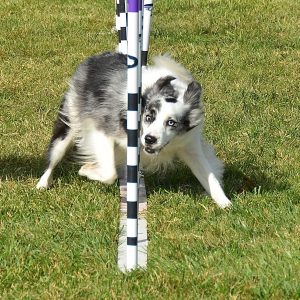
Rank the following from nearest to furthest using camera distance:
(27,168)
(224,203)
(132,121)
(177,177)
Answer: (132,121) → (224,203) → (177,177) → (27,168)

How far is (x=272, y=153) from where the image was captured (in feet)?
22.7

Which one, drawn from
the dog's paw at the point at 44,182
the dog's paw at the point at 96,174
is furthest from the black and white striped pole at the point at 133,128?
the dog's paw at the point at 44,182

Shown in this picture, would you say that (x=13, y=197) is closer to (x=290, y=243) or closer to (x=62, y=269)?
(x=62, y=269)

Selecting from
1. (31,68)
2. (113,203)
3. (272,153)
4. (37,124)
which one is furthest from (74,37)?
(113,203)

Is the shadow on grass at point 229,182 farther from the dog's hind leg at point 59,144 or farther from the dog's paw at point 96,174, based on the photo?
the dog's hind leg at point 59,144

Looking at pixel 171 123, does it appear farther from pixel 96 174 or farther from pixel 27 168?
pixel 27 168

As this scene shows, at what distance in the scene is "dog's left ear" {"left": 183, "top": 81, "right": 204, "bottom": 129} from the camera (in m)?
5.75

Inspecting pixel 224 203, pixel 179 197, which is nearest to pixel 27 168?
pixel 179 197

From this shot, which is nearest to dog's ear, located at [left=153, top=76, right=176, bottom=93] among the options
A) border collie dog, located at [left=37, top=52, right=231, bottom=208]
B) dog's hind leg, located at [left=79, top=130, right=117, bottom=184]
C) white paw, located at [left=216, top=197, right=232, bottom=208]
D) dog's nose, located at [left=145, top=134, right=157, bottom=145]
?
border collie dog, located at [left=37, top=52, right=231, bottom=208]

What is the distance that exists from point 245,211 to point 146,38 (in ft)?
9.34

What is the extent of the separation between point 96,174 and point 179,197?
75 cm

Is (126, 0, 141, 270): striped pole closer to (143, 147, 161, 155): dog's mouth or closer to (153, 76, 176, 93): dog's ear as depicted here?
(143, 147, 161, 155): dog's mouth

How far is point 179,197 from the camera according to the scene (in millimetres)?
5887

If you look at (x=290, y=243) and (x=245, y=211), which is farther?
(x=245, y=211)
